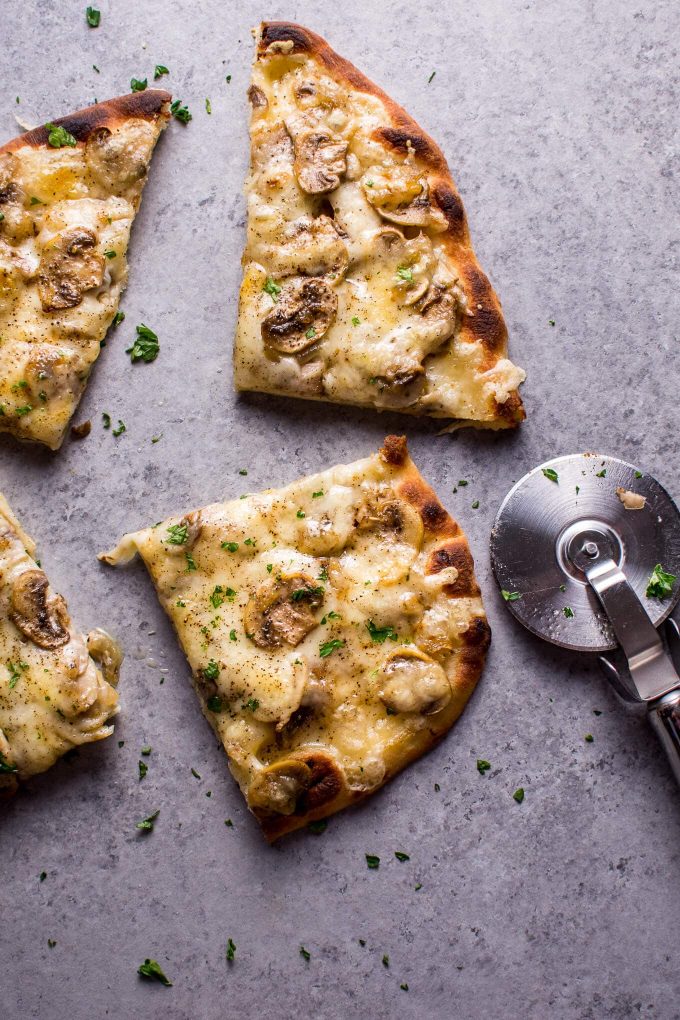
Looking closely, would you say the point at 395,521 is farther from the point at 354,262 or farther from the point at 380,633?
the point at 354,262

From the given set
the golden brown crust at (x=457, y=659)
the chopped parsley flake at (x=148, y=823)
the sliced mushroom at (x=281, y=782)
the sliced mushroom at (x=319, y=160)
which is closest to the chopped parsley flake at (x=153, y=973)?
the chopped parsley flake at (x=148, y=823)

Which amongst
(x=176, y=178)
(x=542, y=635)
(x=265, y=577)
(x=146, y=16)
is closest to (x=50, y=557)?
(x=265, y=577)

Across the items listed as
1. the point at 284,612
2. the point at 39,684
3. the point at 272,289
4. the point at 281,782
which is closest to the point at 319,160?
the point at 272,289

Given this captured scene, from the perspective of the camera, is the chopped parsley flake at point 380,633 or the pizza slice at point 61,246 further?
the pizza slice at point 61,246

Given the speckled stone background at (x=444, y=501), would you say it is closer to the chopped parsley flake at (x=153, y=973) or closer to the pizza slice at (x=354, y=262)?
the chopped parsley flake at (x=153, y=973)

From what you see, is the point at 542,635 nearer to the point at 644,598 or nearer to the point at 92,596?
the point at 644,598
